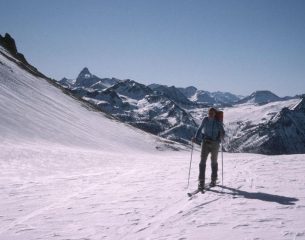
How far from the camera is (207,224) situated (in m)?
9.09

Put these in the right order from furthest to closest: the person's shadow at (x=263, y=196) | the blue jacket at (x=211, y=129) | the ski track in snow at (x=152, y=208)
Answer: the blue jacket at (x=211, y=129) → the person's shadow at (x=263, y=196) → the ski track in snow at (x=152, y=208)

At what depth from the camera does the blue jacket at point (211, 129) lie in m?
13.6

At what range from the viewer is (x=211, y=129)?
13.6 metres

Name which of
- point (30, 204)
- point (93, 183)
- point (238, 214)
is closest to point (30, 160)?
point (93, 183)

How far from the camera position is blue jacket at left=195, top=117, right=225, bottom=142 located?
1361 centimetres

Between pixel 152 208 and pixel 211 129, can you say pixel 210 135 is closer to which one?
pixel 211 129

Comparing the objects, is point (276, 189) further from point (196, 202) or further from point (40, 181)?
point (40, 181)

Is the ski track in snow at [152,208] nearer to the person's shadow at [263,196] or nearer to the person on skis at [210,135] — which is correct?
the person's shadow at [263,196]

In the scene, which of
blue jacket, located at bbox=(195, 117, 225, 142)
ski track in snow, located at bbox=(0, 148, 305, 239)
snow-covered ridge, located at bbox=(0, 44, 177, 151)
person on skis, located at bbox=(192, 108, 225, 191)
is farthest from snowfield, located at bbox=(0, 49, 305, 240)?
snow-covered ridge, located at bbox=(0, 44, 177, 151)

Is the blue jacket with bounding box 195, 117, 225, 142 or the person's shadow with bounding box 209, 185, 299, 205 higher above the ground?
the blue jacket with bounding box 195, 117, 225, 142

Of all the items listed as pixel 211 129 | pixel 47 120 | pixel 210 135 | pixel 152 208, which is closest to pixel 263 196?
pixel 210 135

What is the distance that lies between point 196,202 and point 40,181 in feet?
27.0

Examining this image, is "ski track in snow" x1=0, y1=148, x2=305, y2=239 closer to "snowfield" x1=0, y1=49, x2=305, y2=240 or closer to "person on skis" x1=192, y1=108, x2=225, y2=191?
"snowfield" x1=0, y1=49, x2=305, y2=240

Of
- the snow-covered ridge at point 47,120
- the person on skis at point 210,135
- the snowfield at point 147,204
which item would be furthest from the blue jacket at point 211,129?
the snow-covered ridge at point 47,120
